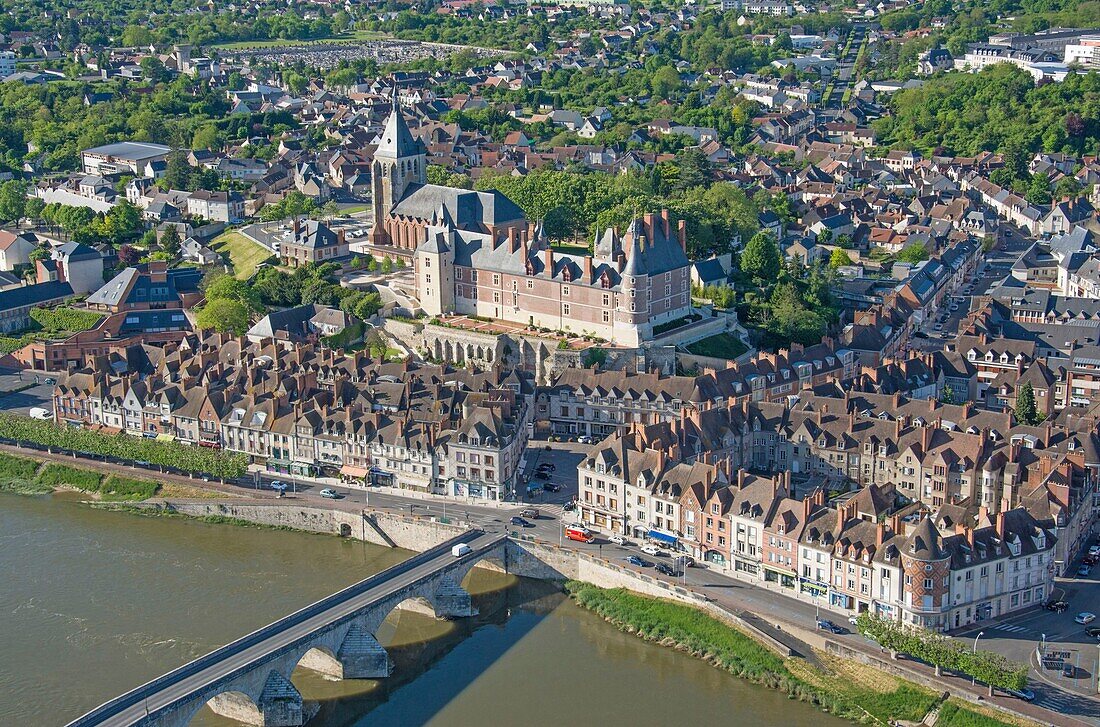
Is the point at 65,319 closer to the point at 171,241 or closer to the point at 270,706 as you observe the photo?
the point at 171,241

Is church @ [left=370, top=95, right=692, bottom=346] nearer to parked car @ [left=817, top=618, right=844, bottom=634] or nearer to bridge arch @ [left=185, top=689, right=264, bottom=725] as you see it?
parked car @ [left=817, top=618, right=844, bottom=634]

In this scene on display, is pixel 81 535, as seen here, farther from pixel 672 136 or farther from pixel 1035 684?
pixel 672 136

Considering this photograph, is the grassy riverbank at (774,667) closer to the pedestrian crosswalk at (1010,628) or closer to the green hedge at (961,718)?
the green hedge at (961,718)

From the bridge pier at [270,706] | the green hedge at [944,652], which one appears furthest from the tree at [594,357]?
the bridge pier at [270,706]

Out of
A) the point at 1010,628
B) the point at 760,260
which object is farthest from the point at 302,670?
the point at 760,260

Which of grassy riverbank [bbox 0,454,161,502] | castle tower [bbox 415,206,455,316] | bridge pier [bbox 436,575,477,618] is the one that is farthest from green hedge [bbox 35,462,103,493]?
castle tower [bbox 415,206,455,316]

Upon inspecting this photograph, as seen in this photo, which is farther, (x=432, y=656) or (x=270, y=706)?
(x=432, y=656)

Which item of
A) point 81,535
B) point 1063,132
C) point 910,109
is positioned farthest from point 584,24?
point 81,535
